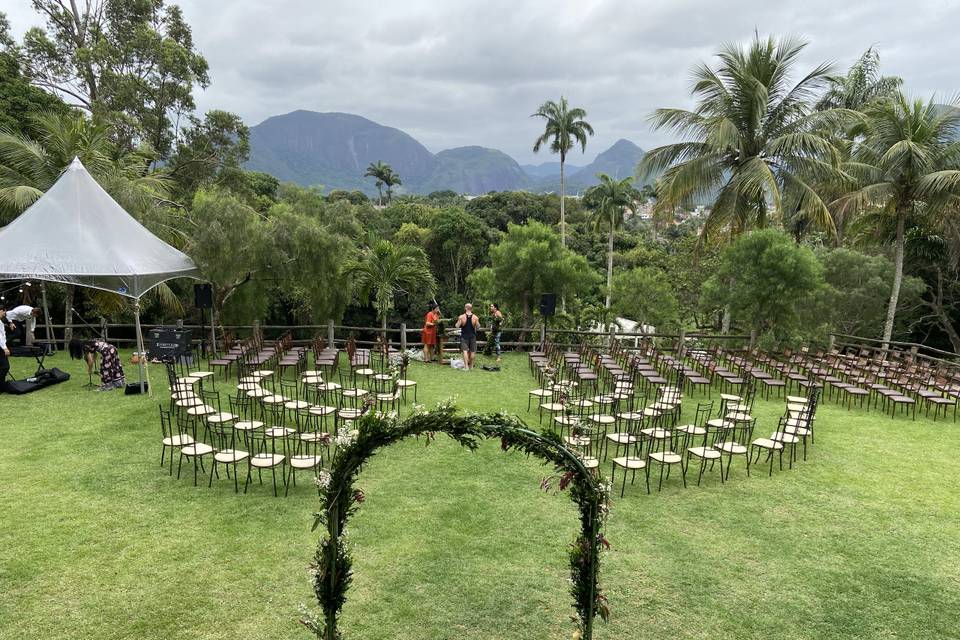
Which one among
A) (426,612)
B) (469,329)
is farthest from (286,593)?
(469,329)

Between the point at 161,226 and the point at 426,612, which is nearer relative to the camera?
the point at 426,612

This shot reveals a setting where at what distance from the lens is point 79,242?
450 inches

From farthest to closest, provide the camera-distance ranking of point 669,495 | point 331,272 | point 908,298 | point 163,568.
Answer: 1. point 908,298
2. point 331,272
3. point 669,495
4. point 163,568

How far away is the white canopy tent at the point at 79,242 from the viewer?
1103 centimetres

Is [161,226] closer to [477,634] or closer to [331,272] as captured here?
[331,272]

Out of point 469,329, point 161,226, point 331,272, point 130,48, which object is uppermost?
point 130,48

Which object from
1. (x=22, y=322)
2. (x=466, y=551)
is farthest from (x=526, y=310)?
(x=22, y=322)

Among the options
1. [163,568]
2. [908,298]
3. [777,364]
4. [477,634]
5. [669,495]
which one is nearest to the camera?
[477,634]

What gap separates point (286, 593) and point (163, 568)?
54.5 inches

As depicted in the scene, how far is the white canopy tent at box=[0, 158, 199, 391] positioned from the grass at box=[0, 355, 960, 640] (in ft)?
11.4

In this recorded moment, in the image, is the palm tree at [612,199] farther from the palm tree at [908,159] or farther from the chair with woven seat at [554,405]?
the chair with woven seat at [554,405]

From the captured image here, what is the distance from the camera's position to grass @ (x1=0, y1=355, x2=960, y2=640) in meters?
5.04

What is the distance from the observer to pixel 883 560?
245 inches

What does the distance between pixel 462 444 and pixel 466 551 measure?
2.56 meters
